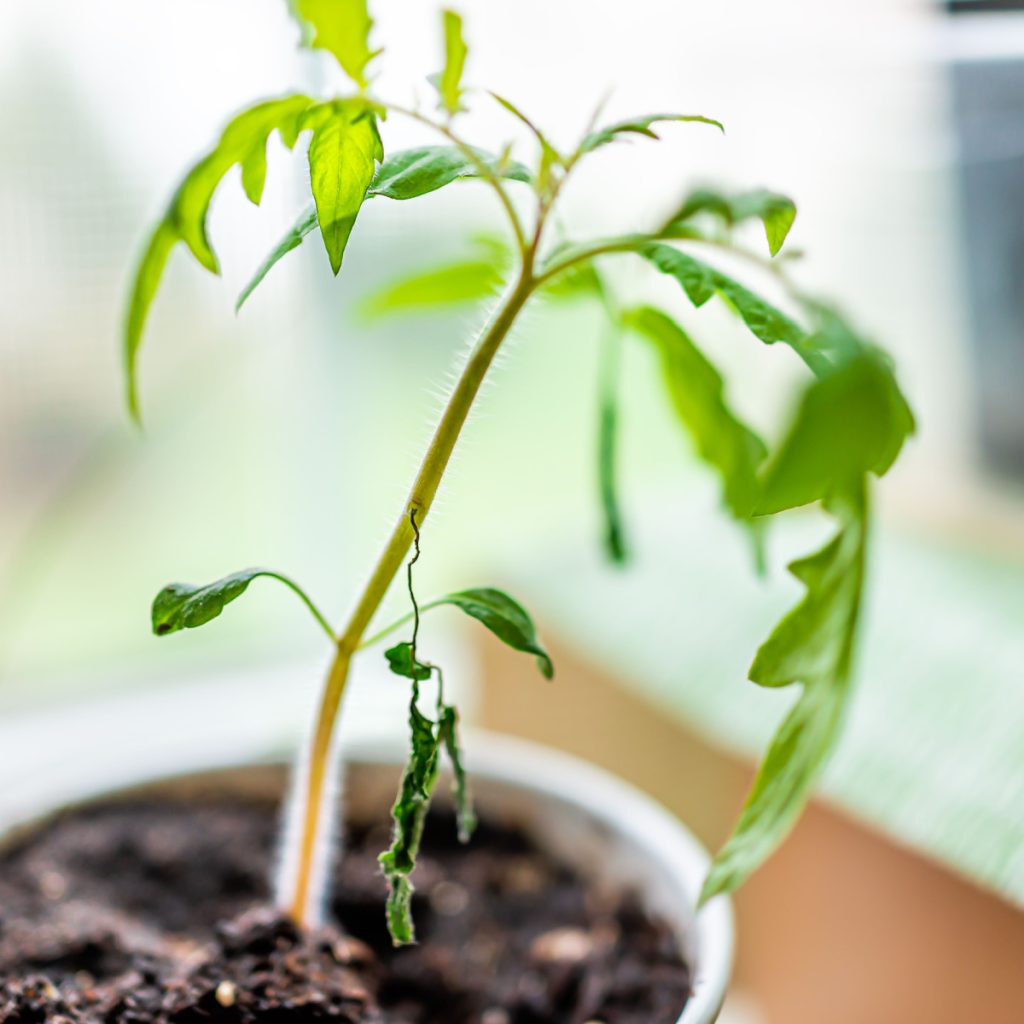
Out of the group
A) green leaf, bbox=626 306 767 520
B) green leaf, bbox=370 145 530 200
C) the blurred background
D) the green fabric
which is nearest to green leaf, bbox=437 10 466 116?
green leaf, bbox=370 145 530 200


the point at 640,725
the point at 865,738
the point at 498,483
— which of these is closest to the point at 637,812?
the point at 865,738

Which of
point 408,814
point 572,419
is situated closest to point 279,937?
point 408,814

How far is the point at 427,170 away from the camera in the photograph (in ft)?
1.36

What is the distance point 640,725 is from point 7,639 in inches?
24.6

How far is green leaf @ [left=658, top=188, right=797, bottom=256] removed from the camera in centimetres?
42

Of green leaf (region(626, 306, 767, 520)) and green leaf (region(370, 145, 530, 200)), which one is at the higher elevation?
green leaf (region(370, 145, 530, 200))

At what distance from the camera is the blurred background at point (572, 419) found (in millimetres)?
780

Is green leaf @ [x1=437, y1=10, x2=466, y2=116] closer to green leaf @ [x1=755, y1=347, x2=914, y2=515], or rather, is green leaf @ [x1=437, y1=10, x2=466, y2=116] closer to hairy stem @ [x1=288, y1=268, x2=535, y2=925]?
hairy stem @ [x1=288, y1=268, x2=535, y2=925]

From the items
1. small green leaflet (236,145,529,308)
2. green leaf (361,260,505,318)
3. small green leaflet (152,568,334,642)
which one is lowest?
small green leaflet (152,568,334,642)

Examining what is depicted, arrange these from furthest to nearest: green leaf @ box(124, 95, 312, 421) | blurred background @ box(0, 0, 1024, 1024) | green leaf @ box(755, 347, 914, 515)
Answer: blurred background @ box(0, 0, 1024, 1024)
green leaf @ box(124, 95, 312, 421)
green leaf @ box(755, 347, 914, 515)

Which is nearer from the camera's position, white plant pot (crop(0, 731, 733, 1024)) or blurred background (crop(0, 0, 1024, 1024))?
white plant pot (crop(0, 731, 733, 1024))

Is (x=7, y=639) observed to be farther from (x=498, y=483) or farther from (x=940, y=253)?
(x=940, y=253)

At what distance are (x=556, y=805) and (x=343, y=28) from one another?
45cm

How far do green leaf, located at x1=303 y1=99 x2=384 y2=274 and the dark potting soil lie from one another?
0.31 metres
